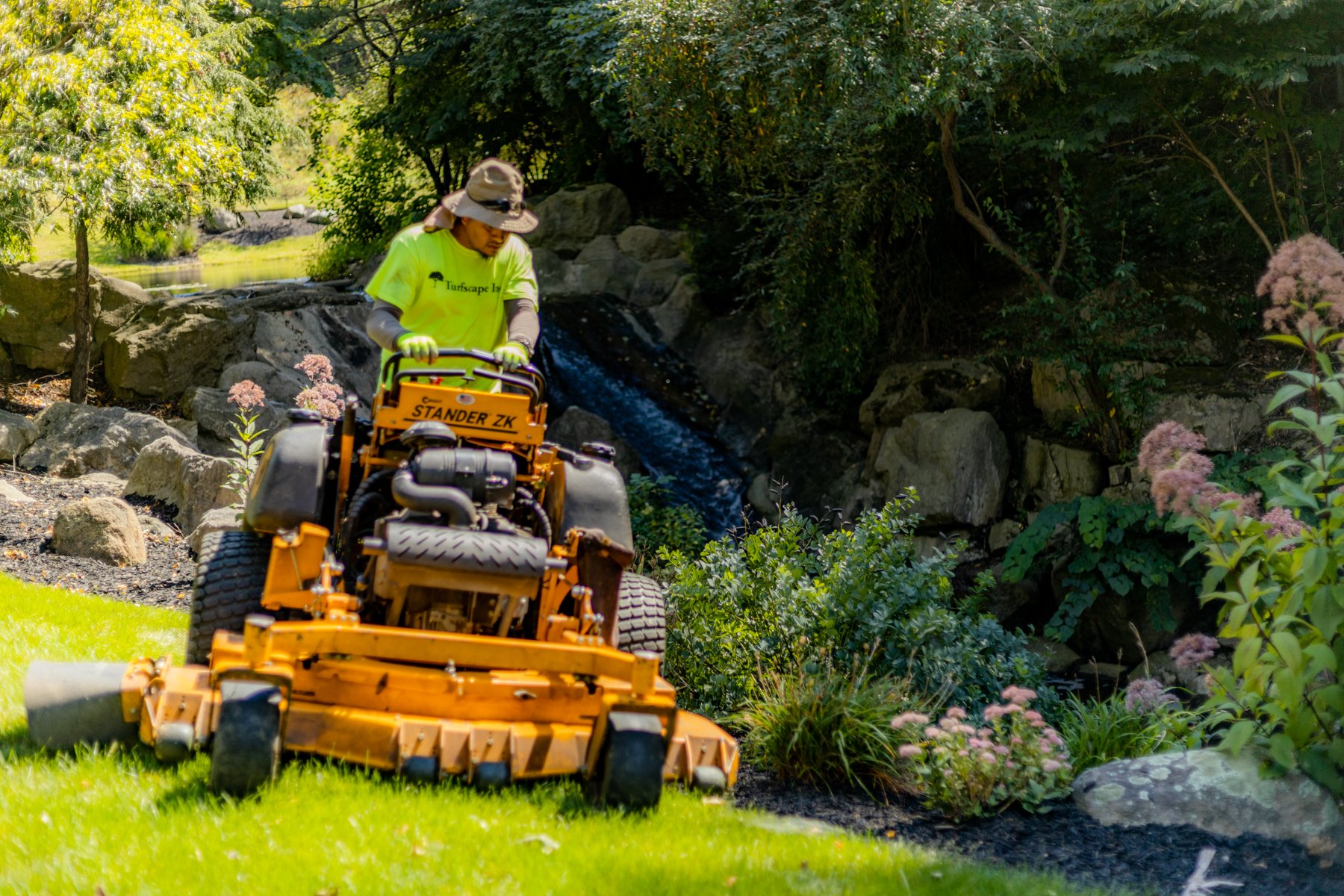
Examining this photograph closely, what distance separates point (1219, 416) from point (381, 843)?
790 cm

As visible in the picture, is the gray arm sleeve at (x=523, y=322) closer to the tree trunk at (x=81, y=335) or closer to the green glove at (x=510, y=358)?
the green glove at (x=510, y=358)

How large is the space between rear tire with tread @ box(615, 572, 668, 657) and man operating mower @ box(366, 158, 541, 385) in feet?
3.41

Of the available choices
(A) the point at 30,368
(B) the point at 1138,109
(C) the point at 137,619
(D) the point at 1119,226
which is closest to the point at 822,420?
(D) the point at 1119,226

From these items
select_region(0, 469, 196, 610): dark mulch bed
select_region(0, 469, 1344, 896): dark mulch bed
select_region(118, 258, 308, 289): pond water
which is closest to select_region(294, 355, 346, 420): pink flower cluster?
select_region(0, 469, 196, 610): dark mulch bed

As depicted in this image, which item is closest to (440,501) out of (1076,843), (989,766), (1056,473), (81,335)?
(989,766)

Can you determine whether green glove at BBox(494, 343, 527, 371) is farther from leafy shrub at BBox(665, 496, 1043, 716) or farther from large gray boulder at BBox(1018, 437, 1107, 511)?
large gray boulder at BBox(1018, 437, 1107, 511)

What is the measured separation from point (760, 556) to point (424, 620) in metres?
2.76

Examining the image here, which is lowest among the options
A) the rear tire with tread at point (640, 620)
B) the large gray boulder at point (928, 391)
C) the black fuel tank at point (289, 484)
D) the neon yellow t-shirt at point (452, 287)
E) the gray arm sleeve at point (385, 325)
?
the rear tire with tread at point (640, 620)

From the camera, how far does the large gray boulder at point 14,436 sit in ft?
33.4

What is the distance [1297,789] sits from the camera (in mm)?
3797

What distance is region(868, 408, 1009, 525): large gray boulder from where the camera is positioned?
421 inches

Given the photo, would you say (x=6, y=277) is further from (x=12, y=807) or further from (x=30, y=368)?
(x=12, y=807)

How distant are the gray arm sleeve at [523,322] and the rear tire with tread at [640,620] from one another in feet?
3.20

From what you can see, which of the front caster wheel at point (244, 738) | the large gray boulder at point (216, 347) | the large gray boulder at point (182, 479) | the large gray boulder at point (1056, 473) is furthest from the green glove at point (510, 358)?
the large gray boulder at point (216, 347)
